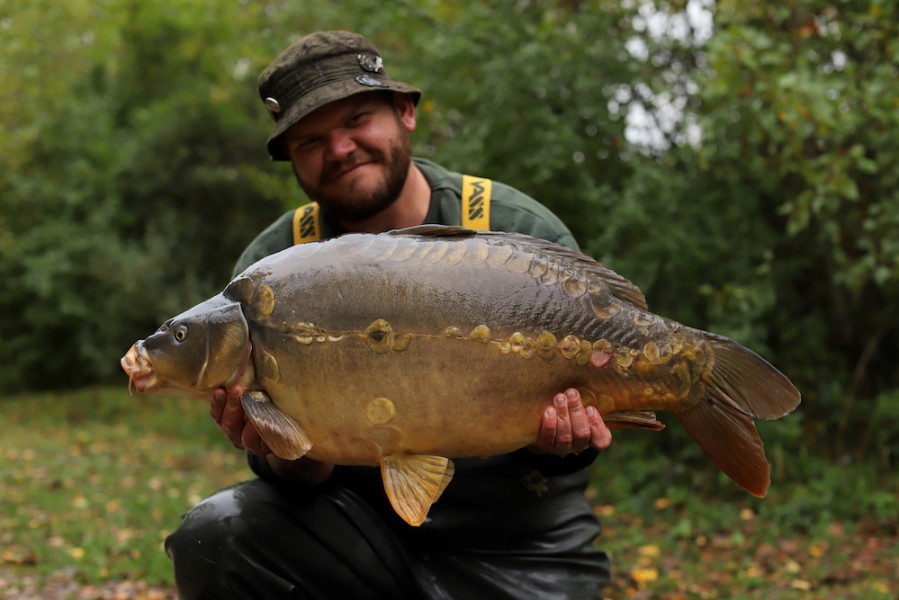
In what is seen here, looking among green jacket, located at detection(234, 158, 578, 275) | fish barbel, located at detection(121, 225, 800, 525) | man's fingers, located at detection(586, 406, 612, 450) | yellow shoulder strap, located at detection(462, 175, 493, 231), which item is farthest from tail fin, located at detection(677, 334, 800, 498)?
yellow shoulder strap, located at detection(462, 175, 493, 231)

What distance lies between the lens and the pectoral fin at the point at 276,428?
1.92m

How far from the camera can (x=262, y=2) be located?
491 inches

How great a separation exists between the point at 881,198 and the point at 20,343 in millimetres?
10142

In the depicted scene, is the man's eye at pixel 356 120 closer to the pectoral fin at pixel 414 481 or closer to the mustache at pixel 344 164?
the mustache at pixel 344 164

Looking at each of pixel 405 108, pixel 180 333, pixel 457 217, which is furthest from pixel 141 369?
pixel 405 108

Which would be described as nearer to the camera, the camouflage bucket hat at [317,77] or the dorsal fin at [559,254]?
the dorsal fin at [559,254]

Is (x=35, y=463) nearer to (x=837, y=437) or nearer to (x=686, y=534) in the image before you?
(x=686, y=534)

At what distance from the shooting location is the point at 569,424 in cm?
200

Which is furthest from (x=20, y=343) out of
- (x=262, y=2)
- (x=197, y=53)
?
(x=262, y=2)

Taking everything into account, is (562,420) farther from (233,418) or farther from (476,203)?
(476,203)

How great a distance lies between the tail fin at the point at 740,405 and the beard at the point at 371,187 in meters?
1.00

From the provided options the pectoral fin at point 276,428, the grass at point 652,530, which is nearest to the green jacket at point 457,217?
the pectoral fin at point 276,428

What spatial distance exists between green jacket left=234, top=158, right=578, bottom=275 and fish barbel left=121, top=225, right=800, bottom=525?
26.6 inches

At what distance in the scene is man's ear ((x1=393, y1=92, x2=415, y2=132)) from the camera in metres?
2.75
